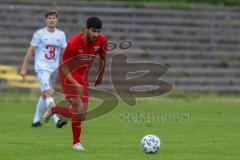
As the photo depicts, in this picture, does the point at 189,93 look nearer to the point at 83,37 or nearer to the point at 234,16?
the point at 234,16

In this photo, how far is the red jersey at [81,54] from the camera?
534 inches

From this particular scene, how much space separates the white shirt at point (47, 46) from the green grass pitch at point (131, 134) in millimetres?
1483

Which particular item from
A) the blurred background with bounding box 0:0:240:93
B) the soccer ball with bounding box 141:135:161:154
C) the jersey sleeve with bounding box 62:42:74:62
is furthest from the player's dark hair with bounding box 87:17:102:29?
the blurred background with bounding box 0:0:240:93

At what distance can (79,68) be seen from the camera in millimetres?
13984

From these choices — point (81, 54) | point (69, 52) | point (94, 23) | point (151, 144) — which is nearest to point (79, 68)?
point (81, 54)

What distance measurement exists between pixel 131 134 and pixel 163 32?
18.3 meters

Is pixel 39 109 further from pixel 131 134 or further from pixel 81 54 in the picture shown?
pixel 81 54

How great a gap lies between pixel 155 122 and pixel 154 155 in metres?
7.77

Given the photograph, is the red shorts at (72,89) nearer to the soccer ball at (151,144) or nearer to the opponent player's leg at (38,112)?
the soccer ball at (151,144)

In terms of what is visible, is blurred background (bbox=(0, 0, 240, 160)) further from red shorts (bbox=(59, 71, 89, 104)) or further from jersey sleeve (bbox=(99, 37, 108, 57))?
jersey sleeve (bbox=(99, 37, 108, 57))

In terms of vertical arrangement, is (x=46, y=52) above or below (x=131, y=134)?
above

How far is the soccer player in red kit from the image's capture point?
522 inches

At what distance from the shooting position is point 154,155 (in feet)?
40.7

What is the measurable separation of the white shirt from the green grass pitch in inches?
58.4
